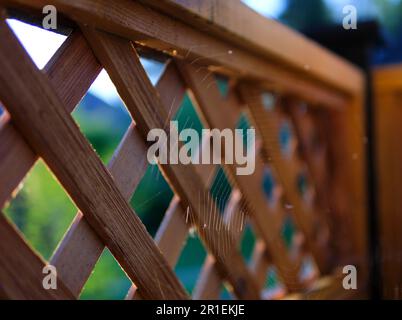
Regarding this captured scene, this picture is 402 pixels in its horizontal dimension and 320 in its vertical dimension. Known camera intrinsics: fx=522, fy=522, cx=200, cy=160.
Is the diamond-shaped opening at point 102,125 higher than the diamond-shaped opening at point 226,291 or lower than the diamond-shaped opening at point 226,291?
higher

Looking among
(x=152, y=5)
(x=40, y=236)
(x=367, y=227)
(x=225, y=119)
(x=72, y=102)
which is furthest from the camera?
(x=367, y=227)

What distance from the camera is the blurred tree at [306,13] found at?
3207mm

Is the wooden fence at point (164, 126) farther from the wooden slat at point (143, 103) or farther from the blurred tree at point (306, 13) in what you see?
the blurred tree at point (306, 13)

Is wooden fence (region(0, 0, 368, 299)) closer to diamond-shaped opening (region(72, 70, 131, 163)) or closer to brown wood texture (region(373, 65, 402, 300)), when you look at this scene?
brown wood texture (region(373, 65, 402, 300))

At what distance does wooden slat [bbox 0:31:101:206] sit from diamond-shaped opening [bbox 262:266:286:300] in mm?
1162

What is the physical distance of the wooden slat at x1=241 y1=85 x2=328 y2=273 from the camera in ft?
5.47

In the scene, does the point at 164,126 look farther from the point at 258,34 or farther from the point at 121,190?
the point at 258,34

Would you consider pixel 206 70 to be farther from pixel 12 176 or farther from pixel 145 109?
pixel 12 176

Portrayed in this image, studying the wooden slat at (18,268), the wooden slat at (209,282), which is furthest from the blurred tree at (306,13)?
the wooden slat at (18,268)

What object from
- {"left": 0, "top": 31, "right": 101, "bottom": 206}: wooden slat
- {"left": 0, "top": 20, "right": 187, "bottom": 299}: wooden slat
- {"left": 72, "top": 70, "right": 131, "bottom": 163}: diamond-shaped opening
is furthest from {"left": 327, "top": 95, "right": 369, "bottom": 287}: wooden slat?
{"left": 0, "top": 31, "right": 101, "bottom": 206}: wooden slat

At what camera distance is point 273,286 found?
2312 millimetres
